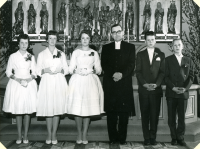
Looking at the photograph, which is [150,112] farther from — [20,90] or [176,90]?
[20,90]

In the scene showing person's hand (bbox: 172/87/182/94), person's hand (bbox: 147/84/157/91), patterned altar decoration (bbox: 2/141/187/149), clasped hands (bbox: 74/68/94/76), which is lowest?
patterned altar decoration (bbox: 2/141/187/149)

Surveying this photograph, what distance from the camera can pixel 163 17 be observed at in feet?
17.8

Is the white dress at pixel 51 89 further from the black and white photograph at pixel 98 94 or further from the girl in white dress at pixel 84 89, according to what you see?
the girl in white dress at pixel 84 89

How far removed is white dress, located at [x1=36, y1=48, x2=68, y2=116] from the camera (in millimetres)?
3646

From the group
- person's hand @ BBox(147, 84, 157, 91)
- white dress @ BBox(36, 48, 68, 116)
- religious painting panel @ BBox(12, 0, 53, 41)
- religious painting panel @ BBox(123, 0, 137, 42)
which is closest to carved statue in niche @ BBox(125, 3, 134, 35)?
religious painting panel @ BBox(123, 0, 137, 42)

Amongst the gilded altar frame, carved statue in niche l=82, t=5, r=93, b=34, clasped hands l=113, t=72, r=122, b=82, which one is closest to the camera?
clasped hands l=113, t=72, r=122, b=82

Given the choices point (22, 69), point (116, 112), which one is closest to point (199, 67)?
point (116, 112)

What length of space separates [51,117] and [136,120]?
1.52 m

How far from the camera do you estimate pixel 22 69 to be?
376 cm

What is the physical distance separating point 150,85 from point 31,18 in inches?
123

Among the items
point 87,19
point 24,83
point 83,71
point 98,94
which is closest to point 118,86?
point 98,94

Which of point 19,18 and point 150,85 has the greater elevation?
point 19,18

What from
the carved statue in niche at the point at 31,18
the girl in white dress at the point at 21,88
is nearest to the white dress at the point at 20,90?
the girl in white dress at the point at 21,88

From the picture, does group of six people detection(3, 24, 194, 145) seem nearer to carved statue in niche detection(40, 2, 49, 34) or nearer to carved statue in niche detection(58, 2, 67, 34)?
carved statue in niche detection(40, 2, 49, 34)
